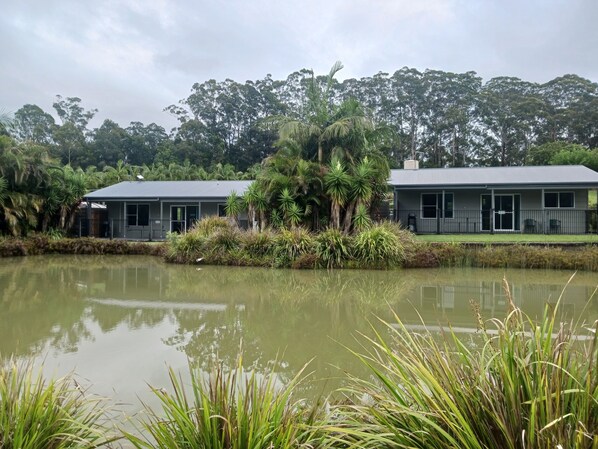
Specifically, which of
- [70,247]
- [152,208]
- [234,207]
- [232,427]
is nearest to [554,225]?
[234,207]

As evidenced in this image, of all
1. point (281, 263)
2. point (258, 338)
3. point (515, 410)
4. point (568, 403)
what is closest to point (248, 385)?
point (515, 410)

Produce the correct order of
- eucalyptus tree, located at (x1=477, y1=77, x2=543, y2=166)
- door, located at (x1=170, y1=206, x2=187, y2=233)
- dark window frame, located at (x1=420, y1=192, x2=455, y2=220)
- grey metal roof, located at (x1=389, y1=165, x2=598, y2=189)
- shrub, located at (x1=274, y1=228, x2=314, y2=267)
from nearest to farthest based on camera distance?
1. shrub, located at (x1=274, y1=228, x2=314, y2=267)
2. grey metal roof, located at (x1=389, y1=165, x2=598, y2=189)
3. dark window frame, located at (x1=420, y1=192, x2=455, y2=220)
4. door, located at (x1=170, y1=206, x2=187, y2=233)
5. eucalyptus tree, located at (x1=477, y1=77, x2=543, y2=166)

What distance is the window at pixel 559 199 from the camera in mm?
22219

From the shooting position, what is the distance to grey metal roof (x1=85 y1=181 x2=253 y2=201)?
83.9ft

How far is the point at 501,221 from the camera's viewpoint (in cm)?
2322

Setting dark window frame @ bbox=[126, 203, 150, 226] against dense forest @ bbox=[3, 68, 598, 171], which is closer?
dark window frame @ bbox=[126, 203, 150, 226]

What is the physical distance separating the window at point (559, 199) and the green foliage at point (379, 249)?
1062cm

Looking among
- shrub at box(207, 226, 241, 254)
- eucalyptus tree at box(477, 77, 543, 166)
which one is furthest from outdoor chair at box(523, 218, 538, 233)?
eucalyptus tree at box(477, 77, 543, 166)

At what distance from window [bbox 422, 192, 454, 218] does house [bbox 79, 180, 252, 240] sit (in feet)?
33.3

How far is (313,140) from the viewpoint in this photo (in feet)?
69.9

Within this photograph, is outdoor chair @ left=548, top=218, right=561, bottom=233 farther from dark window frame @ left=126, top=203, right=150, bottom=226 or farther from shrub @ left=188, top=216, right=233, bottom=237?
dark window frame @ left=126, top=203, right=150, bottom=226

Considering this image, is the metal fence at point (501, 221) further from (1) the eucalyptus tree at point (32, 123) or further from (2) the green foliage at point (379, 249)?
(1) the eucalyptus tree at point (32, 123)

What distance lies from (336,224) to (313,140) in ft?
15.2

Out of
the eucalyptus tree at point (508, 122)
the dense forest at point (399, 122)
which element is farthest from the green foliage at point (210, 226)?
the eucalyptus tree at point (508, 122)
